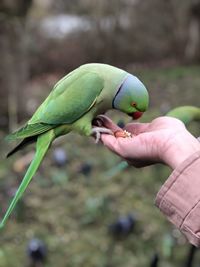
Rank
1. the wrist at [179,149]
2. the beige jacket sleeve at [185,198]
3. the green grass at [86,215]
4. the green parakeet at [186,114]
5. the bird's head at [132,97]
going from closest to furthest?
the beige jacket sleeve at [185,198], the wrist at [179,149], the bird's head at [132,97], the green parakeet at [186,114], the green grass at [86,215]

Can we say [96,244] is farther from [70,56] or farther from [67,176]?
[70,56]

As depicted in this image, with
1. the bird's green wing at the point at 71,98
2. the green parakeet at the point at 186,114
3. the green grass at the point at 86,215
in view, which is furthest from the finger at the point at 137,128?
the green grass at the point at 86,215

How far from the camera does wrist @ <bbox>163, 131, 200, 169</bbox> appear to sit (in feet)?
4.23

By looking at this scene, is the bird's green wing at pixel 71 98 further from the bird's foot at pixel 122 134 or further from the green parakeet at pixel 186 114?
the green parakeet at pixel 186 114

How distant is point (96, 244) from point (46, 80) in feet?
13.6

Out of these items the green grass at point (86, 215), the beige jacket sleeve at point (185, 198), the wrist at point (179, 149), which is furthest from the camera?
the green grass at point (86, 215)

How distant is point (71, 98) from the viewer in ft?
4.99

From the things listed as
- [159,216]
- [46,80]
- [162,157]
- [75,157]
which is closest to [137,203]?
[159,216]

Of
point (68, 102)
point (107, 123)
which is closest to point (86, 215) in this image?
point (107, 123)

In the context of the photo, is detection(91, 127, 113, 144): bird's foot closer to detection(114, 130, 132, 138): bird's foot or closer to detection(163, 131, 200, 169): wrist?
detection(114, 130, 132, 138): bird's foot

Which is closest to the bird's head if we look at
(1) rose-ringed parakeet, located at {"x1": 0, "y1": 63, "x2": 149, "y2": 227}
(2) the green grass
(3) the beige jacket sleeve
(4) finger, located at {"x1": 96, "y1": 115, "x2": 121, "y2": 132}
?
(1) rose-ringed parakeet, located at {"x1": 0, "y1": 63, "x2": 149, "y2": 227}

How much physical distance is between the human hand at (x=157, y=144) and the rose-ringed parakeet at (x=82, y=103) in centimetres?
6

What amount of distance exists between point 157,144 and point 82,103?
27 cm

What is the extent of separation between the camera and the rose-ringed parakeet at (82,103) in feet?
4.80
